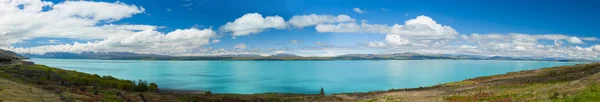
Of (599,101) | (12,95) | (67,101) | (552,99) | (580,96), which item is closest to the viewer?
(599,101)

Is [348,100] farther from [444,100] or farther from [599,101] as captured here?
[599,101]

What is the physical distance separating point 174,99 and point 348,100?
23.0 metres

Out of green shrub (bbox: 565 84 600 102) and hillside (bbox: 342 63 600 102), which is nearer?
green shrub (bbox: 565 84 600 102)

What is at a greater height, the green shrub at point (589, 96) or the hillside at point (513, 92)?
the green shrub at point (589, 96)

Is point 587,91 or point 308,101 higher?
point 587,91

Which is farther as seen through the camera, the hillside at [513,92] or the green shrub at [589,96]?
the hillside at [513,92]

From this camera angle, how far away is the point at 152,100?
45.0 metres

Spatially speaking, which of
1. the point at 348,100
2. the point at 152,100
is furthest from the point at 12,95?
the point at 348,100

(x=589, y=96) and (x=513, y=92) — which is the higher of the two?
(x=589, y=96)

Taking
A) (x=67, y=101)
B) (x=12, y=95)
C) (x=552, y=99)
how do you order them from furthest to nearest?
(x=67, y=101) → (x=12, y=95) → (x=552, y=99)

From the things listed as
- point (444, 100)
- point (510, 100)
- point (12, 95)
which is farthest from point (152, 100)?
point (510, 100)

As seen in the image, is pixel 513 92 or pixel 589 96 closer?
pixel 589 96

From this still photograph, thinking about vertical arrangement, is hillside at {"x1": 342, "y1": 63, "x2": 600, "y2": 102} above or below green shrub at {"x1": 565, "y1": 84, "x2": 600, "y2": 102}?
below

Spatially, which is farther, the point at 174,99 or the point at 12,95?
the point at 174,99
